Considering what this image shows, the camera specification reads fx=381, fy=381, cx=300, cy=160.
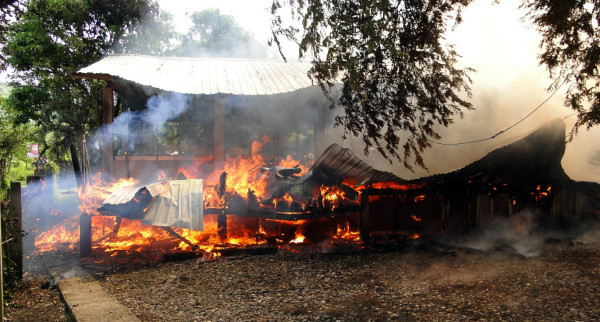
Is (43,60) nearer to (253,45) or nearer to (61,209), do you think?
(61,209)

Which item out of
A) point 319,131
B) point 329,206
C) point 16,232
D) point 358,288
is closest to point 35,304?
point 16,232

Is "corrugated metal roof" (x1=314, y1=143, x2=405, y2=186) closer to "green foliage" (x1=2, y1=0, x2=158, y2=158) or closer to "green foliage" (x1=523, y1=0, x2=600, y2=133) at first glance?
"green foliage" (x1=523, y1=0, x2=600, y2=133)

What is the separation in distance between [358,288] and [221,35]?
30.9m

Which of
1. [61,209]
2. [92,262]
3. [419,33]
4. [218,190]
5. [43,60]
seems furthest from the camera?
[43,60]

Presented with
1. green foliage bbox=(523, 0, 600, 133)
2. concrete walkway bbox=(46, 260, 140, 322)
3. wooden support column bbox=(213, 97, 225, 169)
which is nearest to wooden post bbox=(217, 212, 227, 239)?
concrete walkway bbox=(46, 260, 140, 322)

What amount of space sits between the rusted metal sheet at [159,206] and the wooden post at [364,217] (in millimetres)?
3930

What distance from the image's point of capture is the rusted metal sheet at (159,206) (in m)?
8.70

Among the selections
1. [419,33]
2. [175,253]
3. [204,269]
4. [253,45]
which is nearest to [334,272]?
[204,269]

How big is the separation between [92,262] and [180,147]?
692 centimetres

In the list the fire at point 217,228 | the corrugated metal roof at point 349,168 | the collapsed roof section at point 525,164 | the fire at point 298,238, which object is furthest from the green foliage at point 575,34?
the fire at point 298,238

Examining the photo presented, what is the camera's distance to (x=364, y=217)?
9625 millimetres

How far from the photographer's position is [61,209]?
1170cm

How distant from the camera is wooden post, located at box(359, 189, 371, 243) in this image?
377 inches

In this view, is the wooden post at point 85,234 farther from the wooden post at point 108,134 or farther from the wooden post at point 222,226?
the wooden post at point 108,134
